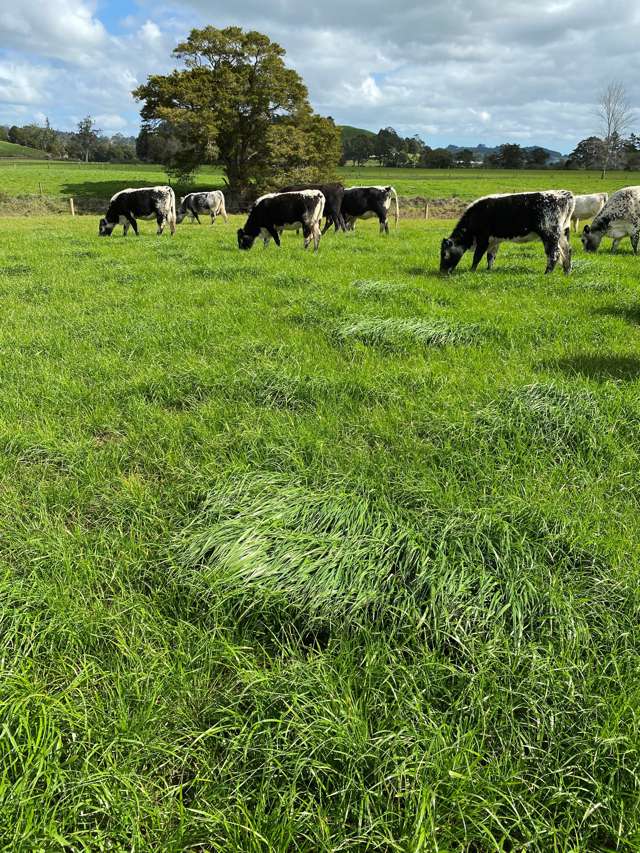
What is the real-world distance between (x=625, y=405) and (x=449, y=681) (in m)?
3.07

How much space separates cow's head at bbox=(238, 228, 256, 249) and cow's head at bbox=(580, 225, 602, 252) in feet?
30.6

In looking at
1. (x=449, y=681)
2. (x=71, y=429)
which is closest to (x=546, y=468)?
(x=449, y=681)

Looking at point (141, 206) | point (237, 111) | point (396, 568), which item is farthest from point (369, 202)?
point (237, 111)

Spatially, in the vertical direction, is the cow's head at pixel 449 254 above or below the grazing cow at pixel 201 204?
below

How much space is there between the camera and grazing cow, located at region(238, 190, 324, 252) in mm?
14241

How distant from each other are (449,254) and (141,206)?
45.3 feet

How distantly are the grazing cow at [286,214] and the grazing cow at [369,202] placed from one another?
17.6 feet

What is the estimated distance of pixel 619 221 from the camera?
42.2ft

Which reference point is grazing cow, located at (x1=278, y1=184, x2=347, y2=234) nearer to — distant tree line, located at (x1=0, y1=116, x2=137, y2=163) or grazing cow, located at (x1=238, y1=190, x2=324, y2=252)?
grazing cow, located at (x1=238, y1=190, x2=324, y2=252)

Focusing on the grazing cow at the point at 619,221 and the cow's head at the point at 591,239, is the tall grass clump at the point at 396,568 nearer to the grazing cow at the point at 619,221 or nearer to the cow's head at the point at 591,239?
the grazing cow at the point at 619,221

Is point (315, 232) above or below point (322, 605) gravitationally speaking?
above

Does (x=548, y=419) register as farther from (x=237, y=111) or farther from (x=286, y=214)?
(x=237, y=111)

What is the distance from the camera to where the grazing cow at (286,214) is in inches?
561

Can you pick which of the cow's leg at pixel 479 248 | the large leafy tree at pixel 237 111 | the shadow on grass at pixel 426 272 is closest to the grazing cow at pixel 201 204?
the large leafy tree at pixel 237 111
